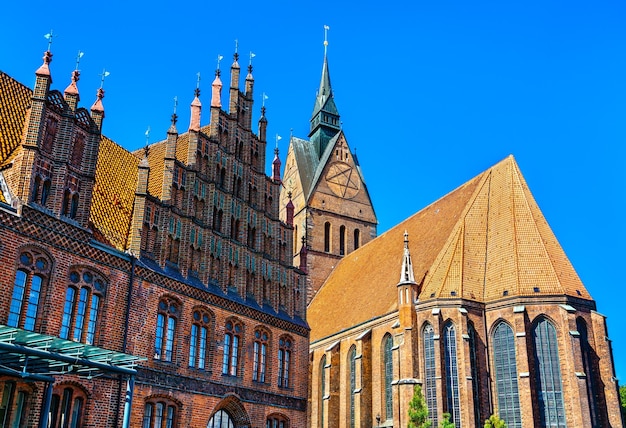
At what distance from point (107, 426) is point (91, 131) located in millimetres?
8226

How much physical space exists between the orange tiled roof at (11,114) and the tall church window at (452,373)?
1896 centimetres

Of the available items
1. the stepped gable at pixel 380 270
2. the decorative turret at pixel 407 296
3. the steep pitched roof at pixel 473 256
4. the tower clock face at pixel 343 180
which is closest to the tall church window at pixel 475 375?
the steep pitched roof at pixel 473 256

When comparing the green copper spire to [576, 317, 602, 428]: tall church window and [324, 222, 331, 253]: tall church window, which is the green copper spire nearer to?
[324, 222, 331, 253]: tall church window

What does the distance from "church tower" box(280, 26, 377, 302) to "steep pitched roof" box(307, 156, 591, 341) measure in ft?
23.0

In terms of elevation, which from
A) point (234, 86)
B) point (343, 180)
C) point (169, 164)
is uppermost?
point (343, 180)

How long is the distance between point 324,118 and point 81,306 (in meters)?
39.6

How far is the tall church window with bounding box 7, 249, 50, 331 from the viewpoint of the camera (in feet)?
52.2

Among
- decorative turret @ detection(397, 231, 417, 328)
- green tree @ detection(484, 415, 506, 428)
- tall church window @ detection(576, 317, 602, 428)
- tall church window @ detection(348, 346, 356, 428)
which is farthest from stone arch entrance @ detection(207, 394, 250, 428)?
tall church window @ detection(576, 317, 602, 428)

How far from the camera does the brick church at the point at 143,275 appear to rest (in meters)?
16.0

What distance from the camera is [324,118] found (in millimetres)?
55344

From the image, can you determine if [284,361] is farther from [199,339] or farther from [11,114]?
[11,114]

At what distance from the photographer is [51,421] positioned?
54.2ft

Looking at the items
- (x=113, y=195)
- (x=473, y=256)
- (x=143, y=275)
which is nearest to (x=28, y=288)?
(x=143, y=275)

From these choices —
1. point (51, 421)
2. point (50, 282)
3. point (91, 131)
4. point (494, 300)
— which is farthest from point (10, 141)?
point (494, 300)
